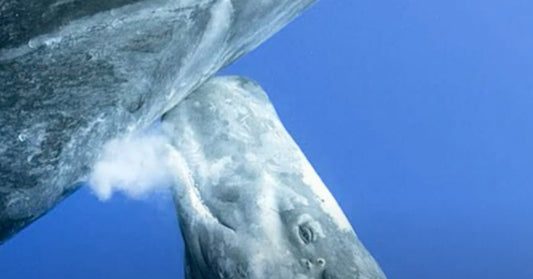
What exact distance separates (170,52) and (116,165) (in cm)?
66

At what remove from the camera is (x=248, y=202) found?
2.58 metres

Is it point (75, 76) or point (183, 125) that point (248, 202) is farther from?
point (75, 76)

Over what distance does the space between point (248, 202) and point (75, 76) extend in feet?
3.11

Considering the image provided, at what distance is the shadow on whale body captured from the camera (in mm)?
2521

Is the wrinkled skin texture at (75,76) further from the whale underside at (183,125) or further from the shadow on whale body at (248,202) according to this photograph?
the shadow on whale body at (248,202)

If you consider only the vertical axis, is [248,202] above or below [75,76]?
below

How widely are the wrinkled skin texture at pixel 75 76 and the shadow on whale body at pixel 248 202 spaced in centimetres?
66

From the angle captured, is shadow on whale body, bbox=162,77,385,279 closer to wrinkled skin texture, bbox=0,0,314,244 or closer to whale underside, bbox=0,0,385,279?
whale underside, bbox=0,0,385,279

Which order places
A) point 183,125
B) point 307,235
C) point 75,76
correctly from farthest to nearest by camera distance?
1. point 183,125
2. point 307,235
3. point 75,76

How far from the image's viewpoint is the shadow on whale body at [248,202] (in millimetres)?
2521

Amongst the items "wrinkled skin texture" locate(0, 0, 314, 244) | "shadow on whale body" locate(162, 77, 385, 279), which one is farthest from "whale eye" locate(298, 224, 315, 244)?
"wrinkled skin texture" locate(0, 0, 314, 244)

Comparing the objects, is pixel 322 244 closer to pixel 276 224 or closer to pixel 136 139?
pixel 276 224

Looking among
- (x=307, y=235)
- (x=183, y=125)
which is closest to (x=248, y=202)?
(x=307, y=235)

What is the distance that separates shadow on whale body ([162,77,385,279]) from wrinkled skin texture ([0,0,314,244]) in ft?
2.15
